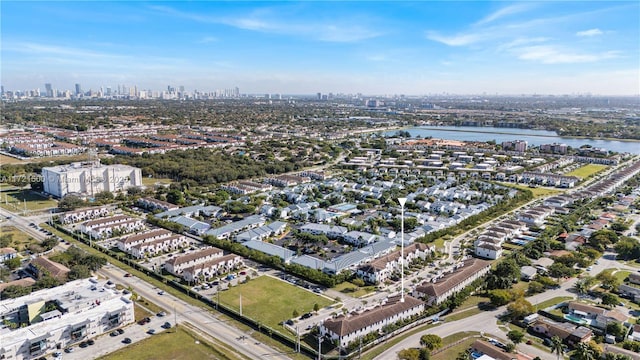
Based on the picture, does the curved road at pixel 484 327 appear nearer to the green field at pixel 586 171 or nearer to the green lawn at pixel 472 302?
the green lawn at pixel 472 302

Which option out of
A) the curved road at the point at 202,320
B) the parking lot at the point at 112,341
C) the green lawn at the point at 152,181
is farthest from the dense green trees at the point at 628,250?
A: the green lawn at the point at 152,181

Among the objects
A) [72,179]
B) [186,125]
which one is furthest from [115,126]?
[72,179]

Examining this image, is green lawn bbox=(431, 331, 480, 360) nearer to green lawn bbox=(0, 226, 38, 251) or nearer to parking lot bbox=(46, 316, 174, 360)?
parking lot bbox=(46, 316, 174, 360)

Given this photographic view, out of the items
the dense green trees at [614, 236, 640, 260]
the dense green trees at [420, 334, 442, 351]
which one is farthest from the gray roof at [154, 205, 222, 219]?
the dense green trees at [614, 236, 640, 260]

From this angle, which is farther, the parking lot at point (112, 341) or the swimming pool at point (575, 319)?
the swimming pool at point (575, 319)

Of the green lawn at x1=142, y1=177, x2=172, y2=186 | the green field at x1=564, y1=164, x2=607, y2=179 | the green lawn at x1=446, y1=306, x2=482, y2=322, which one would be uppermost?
the green field at x1=564, y1=164, x2=607, y2=179

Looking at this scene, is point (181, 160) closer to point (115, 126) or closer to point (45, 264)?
point (45, 264)
